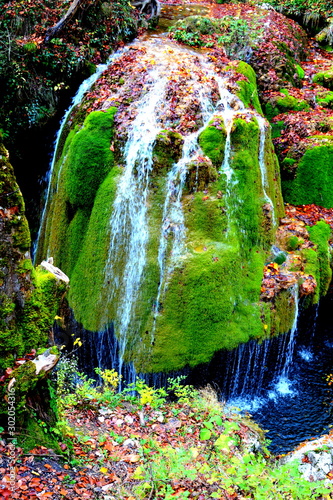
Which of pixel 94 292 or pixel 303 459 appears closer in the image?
pixel 303 459

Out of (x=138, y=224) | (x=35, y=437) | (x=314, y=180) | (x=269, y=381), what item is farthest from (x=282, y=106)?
(x=35, y=437)

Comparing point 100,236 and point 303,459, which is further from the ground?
point 100,236

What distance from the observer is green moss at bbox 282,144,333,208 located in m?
10.6

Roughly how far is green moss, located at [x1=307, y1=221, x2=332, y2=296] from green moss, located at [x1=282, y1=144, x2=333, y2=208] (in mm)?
1523

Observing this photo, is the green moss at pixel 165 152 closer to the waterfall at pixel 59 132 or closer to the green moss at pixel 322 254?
the waterfall at pixel 59 132

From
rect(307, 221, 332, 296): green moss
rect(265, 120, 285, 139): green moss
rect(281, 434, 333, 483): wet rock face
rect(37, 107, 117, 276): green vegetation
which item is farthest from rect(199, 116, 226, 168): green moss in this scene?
rect(281, 434, 333, 483): wet rock face

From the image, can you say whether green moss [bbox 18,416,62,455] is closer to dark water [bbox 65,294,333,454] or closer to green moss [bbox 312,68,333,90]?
dark water [bbox 65,294,333,454]

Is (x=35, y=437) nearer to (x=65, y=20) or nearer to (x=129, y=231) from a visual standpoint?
(x=129, y=231)

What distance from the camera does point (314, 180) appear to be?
1070 cm

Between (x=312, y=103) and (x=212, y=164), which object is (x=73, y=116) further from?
(x=312, y=103)

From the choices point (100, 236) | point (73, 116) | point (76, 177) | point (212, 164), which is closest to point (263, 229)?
point (212, 164)

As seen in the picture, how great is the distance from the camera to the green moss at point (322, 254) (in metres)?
9.17

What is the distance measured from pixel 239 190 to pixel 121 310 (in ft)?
11.3

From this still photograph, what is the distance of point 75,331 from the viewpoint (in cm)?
788
